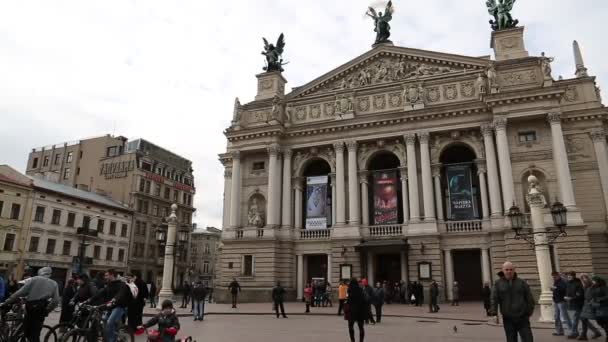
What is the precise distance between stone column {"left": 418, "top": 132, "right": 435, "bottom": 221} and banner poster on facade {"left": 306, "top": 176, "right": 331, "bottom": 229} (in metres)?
8.00

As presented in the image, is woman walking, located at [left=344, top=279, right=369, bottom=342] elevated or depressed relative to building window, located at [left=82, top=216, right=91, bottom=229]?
depressed

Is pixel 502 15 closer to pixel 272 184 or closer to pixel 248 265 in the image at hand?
pixel 272 184

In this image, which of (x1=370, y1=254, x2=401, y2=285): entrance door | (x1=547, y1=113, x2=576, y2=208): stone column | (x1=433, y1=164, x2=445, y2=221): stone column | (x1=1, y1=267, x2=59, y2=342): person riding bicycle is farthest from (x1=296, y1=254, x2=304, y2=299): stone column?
(x1=1, y1=267, x2=59, y2=342): person riding bicycle

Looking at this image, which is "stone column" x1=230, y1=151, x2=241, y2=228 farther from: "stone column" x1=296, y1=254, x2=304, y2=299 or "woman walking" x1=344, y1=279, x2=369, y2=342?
"woman walking" x1=344, y1=279, x2=369, y2=342

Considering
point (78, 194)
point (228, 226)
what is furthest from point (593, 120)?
point (78, 194)

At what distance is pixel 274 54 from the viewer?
4266cm

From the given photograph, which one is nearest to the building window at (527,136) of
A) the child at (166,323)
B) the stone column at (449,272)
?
the stone column at (449,272)

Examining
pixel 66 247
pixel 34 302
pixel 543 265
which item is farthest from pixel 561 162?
pixel 66 247

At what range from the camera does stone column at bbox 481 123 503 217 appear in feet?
102

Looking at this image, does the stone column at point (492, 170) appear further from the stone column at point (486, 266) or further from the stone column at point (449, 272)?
the stone column at point (449, 272)

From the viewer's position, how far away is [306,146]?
3806 cm

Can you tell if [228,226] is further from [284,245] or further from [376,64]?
[376,64]

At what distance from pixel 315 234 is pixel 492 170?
46.8ft

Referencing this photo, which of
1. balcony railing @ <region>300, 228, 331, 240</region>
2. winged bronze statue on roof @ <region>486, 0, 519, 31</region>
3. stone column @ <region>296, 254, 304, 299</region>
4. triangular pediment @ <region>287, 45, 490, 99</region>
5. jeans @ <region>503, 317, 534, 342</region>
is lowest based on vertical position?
jeans @ <region>503, 317, 534, 342</region>
